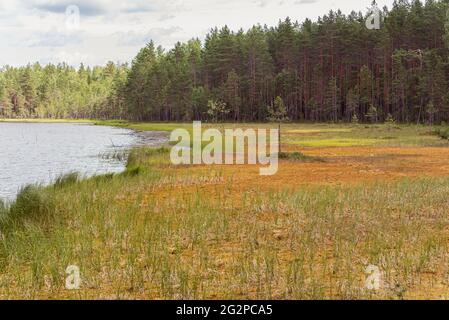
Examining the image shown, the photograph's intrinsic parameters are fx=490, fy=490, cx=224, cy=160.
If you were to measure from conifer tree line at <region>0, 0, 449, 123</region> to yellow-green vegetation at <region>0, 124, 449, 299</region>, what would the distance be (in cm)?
4736

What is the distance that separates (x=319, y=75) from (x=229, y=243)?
279ft

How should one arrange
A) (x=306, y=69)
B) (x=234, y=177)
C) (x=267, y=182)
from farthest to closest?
(x=306, y=69), (x=234, y=177), (x=267, y=182)

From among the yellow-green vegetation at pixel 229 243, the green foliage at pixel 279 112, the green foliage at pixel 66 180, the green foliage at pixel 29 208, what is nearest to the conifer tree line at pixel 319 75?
the green foliage at pixel 279 112

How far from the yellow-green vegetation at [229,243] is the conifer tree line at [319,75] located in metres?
47.4

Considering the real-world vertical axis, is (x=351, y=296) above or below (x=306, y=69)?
below

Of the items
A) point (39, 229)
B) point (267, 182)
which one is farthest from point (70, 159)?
point (39, 229)

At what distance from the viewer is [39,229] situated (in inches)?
446

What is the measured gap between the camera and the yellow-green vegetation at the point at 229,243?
26.5 ft

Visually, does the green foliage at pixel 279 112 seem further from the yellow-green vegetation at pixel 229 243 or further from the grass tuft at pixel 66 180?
the yellow-green vegetation at pixel 229 243

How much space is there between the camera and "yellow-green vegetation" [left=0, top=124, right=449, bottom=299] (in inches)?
317

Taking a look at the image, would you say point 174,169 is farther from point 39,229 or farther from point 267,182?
point 39,229

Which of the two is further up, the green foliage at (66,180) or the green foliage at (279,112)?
the green foliage at (279,112)
